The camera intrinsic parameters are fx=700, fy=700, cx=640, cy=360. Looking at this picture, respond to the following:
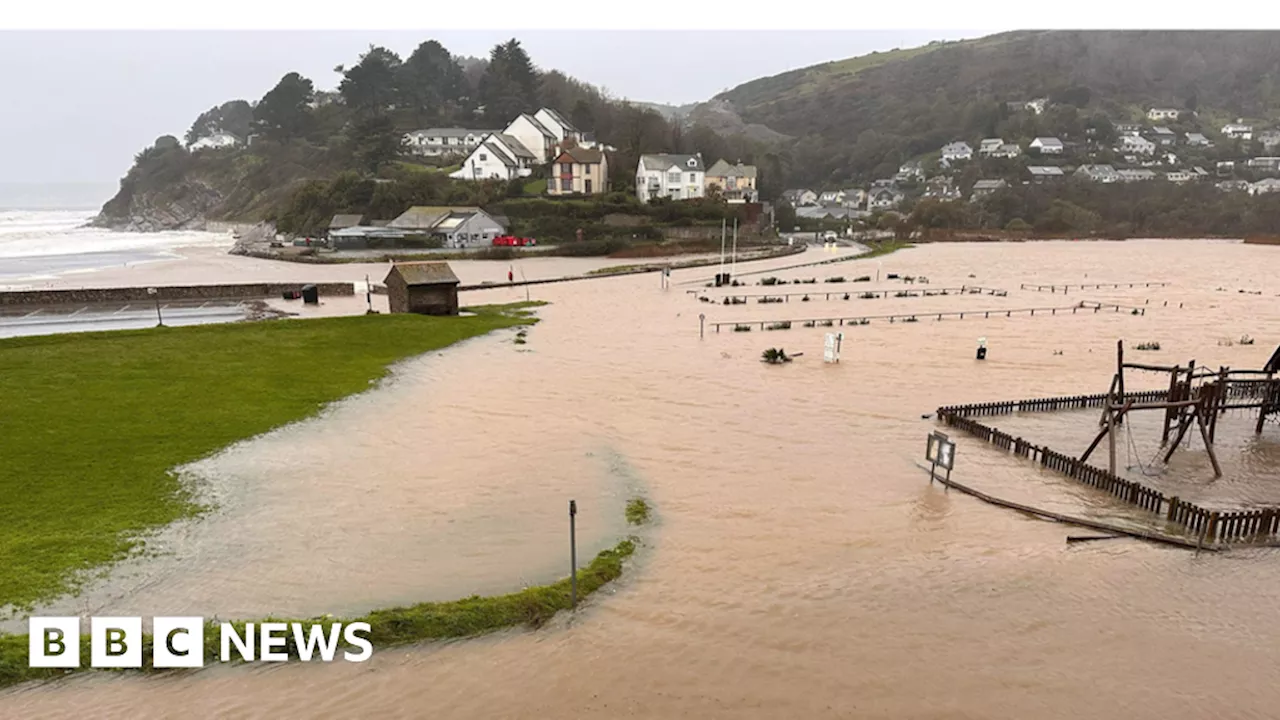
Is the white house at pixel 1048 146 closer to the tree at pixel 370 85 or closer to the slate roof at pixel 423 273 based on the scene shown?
the tree at pixel 370 85

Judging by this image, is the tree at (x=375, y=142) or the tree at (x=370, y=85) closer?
the tree at (x=375, y=142)

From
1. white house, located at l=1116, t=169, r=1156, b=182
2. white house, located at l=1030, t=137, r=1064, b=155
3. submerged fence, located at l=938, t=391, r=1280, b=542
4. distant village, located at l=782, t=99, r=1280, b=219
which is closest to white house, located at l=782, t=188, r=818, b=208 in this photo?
distant village, located at l=782, t=99, r=1280, b=219

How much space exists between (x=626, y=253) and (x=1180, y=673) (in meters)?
63.7

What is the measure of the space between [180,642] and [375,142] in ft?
283

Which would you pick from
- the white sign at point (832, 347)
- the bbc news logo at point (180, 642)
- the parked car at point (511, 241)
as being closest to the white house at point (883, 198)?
the parked car at point (511, 241)

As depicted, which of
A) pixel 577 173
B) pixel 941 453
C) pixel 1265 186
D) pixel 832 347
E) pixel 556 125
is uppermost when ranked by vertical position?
pixel 1265 186

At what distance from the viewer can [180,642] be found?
8812 mm

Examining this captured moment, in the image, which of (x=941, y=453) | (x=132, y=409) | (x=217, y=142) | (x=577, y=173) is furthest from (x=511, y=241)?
(x=217, y=142)

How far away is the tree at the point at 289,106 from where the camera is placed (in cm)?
10988

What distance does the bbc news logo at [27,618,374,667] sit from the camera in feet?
28.0

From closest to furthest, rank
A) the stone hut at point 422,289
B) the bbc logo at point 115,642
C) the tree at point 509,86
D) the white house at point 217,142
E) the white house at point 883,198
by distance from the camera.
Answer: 1. the bbc logo at point 115,642
2. the stone hut at point 422,289
3. the tree at point 509,86
4. the white house at point 217,142
5. the white house at point 883,198

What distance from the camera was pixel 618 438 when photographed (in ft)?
59.0

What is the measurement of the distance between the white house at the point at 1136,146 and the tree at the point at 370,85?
491ft

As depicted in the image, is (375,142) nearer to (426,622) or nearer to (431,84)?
(431,84)
